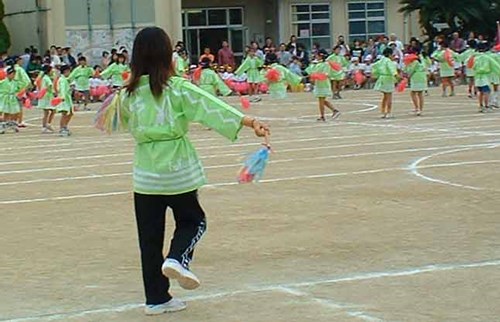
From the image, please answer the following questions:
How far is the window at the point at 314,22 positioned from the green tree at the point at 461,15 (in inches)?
166

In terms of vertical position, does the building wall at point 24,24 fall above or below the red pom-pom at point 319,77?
above

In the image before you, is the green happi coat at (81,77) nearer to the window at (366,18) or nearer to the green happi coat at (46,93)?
the green happi coat at (46,93)

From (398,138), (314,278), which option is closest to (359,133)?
(398,138)

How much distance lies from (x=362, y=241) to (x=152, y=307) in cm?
297

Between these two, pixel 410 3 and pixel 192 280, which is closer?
pixel 192 280

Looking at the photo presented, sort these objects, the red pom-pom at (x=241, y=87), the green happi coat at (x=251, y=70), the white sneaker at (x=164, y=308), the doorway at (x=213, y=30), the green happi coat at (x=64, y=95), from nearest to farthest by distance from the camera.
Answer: the white sneaker at (x=164, y=308) < the green happi coat at (x=64, y=95) < the green happi coat at (x=251, y=70) < the red pom-pom at (x=241, y=87) < the doorway at (x=213, y=30)

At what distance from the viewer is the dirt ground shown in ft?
25.7

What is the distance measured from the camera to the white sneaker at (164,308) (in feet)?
25.0

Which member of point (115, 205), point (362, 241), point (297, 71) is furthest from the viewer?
point (297, 71)

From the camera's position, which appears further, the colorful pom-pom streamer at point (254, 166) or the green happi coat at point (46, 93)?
the green happi coat at point (46, 93)

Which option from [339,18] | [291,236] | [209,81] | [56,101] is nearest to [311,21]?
[339,18]

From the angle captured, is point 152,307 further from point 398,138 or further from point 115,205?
point 398,138

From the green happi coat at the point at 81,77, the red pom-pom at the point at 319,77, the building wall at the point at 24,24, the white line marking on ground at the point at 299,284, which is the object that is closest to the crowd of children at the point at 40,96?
the green happi coat at the point at 81,77

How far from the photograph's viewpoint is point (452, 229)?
34.7 ft
